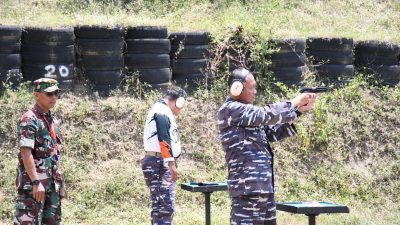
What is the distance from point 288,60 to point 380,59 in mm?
1824

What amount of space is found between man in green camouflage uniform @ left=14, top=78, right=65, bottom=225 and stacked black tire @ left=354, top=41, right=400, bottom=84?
7.09 meters

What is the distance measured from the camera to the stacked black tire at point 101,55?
968cm

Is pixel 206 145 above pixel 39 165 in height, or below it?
above

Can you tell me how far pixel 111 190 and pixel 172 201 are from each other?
2.45 meters

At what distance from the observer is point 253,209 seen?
16.2ft

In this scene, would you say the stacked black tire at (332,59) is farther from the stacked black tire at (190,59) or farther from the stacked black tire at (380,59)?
the stacked black tire at (190,59)

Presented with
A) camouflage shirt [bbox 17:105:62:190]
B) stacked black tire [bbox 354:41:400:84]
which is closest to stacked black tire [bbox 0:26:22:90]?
camouflage shirt [bbox 17:105:62:190]

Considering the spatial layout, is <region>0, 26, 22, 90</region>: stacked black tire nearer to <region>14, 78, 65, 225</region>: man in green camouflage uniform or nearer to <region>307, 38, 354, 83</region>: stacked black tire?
<region>14, 78, 65, 225</region>: man in green camouflage uniform

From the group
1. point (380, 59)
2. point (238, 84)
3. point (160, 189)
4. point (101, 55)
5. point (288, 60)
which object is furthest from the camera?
point (380, 59)

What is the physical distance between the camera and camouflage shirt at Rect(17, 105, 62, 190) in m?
5.49

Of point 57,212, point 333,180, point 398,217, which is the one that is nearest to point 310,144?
point 333,180

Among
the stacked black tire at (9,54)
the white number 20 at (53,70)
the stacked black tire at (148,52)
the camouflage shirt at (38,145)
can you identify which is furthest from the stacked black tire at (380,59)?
the camouflage shirt at (38,145)

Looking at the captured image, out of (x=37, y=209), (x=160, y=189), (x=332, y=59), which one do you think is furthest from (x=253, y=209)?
(x=332, y=59)

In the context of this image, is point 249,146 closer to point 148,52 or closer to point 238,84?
point 238,84
